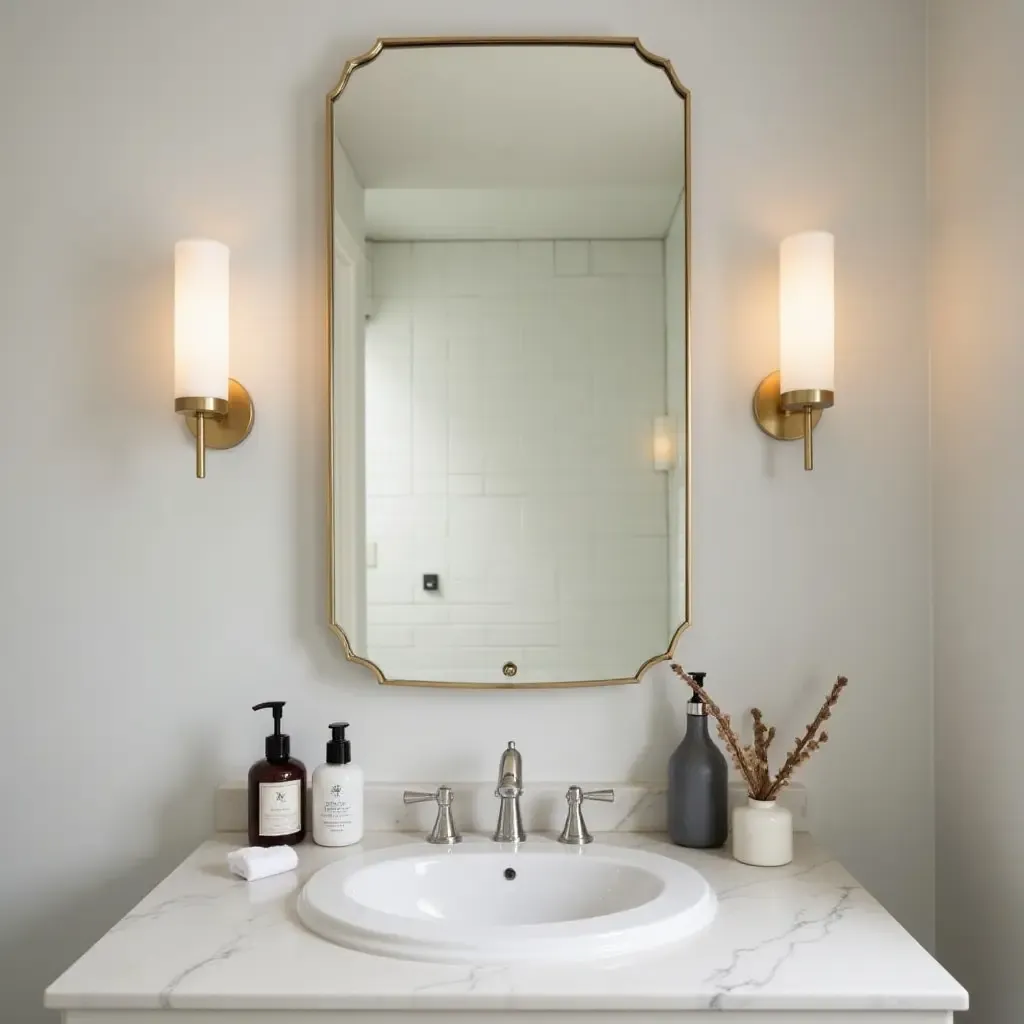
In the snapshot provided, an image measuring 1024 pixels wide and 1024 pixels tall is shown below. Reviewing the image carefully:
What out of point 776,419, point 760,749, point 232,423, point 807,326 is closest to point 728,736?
point 760,749

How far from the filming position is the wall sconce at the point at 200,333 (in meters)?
1.52

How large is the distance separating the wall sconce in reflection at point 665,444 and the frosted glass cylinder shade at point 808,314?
0.18 meters

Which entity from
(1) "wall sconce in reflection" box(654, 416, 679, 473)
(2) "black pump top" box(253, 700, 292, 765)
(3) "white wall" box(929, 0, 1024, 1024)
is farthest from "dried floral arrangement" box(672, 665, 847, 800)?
(2) "black pump top" box(253, 700, 292, 765)

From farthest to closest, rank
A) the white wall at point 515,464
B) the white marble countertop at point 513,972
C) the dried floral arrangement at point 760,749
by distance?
the white wall at point 515,464 → the dried floral arrangement at point 760,749 → the white marble countertop at point 513,972

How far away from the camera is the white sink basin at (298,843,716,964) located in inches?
44.3

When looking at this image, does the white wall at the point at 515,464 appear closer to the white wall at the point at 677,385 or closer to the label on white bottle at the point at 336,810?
the white wall at the point at 677,385

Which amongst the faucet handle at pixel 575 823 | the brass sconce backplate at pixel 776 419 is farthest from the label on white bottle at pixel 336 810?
the brass sconce backplate at pixel 776 419

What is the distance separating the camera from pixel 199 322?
1527 millimetres

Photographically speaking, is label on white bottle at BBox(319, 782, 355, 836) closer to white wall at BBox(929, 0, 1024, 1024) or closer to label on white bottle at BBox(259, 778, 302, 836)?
label on white bottle at BBox(259, 778, 302, 836)

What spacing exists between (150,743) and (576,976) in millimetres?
857

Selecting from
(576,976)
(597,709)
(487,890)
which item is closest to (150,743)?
(487,890)

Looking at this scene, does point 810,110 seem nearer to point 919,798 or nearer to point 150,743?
point 919,798

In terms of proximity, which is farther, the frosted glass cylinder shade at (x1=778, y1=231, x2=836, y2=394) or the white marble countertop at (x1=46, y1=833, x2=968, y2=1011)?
the frosted glass cylinder shade at (x1=778, y1=231, x2=836, y2=394)

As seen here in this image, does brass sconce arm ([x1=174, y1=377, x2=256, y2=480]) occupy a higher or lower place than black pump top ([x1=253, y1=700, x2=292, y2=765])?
higher
